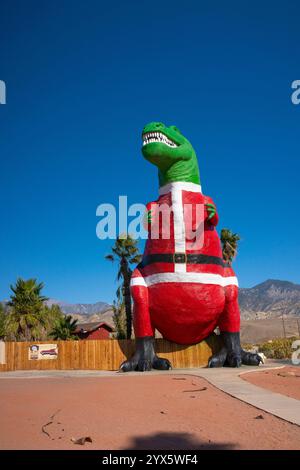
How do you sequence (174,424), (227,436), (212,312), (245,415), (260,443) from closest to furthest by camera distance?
(260,443) → (227,436) → (174,424) → (245,415) → (212,312)

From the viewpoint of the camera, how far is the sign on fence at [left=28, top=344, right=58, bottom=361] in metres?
17.5

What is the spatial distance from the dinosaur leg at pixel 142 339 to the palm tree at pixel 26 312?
1414 cm

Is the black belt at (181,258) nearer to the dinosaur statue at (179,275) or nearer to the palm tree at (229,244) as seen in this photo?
the dinosaur statue at (179,275)

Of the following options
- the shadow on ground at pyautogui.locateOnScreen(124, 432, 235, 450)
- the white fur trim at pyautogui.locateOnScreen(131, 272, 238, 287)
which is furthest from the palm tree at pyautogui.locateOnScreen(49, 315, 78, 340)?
the shadow on ground at pyautogui.locateOnScreen(124, 432, 235, 450)

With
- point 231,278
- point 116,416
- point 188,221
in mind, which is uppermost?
point 188,221

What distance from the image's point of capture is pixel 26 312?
1027 inches

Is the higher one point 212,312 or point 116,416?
point 212,312

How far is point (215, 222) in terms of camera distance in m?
13.6

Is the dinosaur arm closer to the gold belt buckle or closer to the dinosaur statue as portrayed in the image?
the dinosaur statue

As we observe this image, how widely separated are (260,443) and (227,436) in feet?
1.32

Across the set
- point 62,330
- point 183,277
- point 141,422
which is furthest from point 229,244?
point 141,422

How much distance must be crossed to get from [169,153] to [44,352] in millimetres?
9599
